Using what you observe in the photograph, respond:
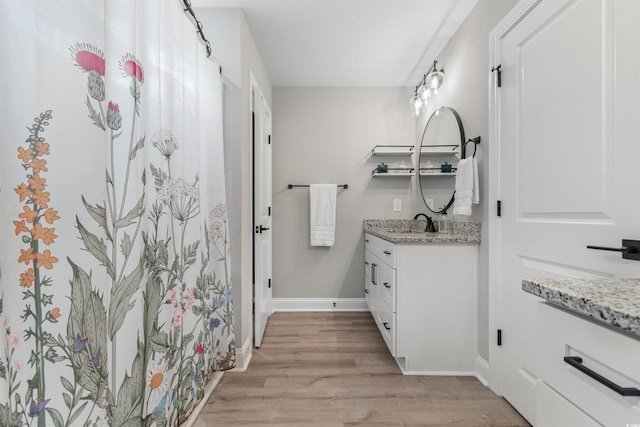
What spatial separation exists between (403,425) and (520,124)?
5.39ft

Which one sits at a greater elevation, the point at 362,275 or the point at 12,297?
the point at 12,297

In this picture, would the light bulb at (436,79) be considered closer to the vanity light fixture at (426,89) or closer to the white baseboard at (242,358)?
the vanity light fixture at (426,89)

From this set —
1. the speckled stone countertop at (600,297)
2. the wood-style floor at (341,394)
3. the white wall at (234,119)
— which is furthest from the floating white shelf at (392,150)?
the speckled stone countertop at (600,297)

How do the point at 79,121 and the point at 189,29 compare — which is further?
the point at 189,29

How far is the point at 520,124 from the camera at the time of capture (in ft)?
4.59

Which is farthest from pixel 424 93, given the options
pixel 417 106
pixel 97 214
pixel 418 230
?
pixel 97 214

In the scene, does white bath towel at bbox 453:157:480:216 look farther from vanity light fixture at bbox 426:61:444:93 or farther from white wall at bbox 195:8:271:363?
white wall at bbox 195:8:271:363

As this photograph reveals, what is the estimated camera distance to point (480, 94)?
67.7 inches

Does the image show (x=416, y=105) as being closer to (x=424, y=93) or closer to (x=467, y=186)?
(x=424, y=93)

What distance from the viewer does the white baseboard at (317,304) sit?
9.53 feet

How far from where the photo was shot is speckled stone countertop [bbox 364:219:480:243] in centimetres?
175

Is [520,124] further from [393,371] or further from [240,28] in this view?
[240,28]

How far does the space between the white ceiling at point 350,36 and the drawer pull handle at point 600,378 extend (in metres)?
2.07

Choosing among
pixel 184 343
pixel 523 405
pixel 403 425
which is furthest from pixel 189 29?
pixel 523 405
